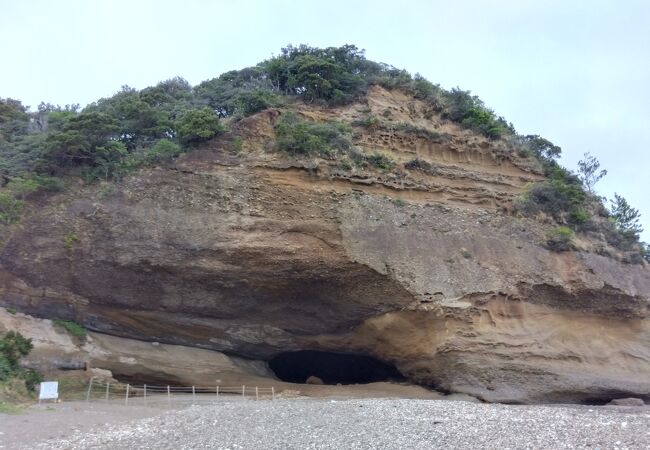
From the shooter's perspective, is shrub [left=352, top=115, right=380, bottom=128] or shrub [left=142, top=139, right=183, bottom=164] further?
shrub [left=352, top=115, right=380, bottom=128]

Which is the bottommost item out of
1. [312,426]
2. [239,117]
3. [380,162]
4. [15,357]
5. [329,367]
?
[312,426]

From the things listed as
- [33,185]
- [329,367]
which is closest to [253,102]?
[33,185]

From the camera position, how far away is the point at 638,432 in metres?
13.0

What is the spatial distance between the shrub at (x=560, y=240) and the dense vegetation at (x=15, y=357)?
17.8 metres

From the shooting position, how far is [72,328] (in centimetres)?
2209

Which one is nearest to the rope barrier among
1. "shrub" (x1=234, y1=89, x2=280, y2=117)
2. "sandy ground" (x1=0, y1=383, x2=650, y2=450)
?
"sandy ground" (x1=0, y1=383, x2=650, y2=450)

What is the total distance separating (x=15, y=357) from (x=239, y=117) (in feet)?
36.5

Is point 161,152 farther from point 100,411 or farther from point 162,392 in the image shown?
point 100,411

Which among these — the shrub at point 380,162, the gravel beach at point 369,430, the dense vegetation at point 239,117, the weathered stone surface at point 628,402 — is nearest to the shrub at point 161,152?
the dense vegetation at point 239,117

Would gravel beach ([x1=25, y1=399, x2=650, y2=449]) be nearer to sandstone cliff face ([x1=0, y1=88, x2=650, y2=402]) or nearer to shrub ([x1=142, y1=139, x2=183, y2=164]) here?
sandstone cliff face ([x1=0, y1=88, x2=650, y2=402])

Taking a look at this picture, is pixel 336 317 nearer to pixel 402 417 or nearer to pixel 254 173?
pixel 254 173

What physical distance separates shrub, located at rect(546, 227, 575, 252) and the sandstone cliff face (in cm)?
41

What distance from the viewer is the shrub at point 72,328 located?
2205cm

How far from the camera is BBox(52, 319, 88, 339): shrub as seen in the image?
22047mm
